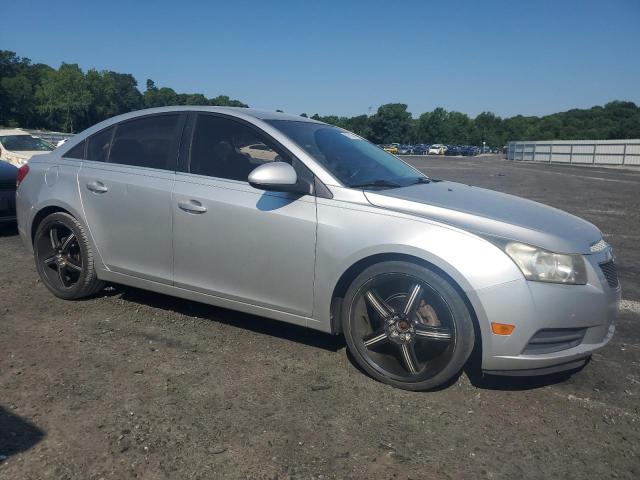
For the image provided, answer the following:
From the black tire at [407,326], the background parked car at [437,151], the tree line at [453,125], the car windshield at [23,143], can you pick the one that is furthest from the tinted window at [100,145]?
the tree line at [453,125]

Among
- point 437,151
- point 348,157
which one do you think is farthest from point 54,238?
point 437,151

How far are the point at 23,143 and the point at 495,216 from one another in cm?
1473

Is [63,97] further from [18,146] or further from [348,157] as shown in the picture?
[348,157]

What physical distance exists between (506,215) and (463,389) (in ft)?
3.50

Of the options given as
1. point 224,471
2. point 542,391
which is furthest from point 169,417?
point 542,391

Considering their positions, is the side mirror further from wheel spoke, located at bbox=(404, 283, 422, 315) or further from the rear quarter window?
the rear quarter window

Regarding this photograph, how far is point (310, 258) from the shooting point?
10.9 feet

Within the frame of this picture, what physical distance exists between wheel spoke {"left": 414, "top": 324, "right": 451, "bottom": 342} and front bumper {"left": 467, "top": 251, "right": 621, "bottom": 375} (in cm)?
20

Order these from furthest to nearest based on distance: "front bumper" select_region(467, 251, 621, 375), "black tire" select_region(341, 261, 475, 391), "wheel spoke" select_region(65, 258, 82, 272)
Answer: "wheel spoke" select_region(65, 258, 82, 272)
"black tire" select_region(341, 261, 475, 391)
"front bumper" select_region(467, 251, 621, 375)

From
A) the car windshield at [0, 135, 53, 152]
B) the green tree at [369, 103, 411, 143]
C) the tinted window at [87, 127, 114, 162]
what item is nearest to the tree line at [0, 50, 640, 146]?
the green tree at [369, 103, 411, 143]

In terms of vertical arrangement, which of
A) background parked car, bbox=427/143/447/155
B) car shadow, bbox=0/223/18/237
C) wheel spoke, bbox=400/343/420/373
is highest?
background parked car, bbox=427/143/447/155

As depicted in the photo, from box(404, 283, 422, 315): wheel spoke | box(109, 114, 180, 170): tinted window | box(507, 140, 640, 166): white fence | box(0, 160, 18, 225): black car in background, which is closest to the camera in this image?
box(404, 283, 422, 315): wheel spoke

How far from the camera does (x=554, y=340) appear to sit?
2.91 meters

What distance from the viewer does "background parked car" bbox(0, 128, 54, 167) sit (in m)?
13.7
